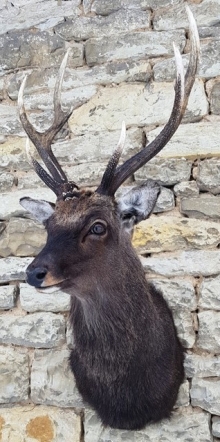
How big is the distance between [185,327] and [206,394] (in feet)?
1.13

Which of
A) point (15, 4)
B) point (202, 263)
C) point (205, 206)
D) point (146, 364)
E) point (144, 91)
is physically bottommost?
point (146, 364)

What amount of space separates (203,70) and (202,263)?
113cm

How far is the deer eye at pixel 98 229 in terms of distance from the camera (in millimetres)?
2686

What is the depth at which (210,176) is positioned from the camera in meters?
3.36

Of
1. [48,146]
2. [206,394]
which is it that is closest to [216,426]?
[206,394]

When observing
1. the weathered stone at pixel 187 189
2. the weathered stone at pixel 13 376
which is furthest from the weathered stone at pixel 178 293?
the weathered stone at pixel 13 376

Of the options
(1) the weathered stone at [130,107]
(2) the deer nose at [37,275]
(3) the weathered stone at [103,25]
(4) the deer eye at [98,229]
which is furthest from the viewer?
(3) the weathered stone at [103,25]

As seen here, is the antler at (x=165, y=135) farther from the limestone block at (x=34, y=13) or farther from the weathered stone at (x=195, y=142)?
the limestone block at (x=34, y=13)

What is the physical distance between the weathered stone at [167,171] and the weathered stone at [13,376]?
1174 mm

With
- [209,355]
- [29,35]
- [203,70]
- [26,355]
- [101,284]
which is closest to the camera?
[101,284]

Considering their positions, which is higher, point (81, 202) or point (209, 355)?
point (81, 202)

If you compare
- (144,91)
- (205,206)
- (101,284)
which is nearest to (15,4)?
(144,91)

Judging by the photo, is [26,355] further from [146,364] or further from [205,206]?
[205,206]

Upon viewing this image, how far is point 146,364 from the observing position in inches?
111
